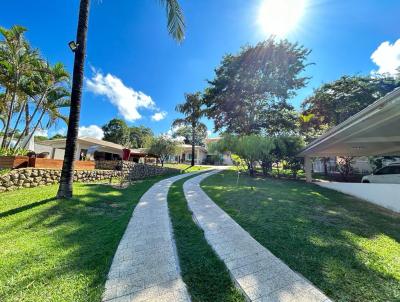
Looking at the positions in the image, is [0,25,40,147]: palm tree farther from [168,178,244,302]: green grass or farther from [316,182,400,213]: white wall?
[316,182,400,213]: white wall

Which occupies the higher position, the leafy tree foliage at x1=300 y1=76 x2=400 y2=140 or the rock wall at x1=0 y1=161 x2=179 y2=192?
the leafy tree foliage at x1=300 y1=76 x2=400 y2=140

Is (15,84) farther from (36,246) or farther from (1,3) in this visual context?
(36,246)

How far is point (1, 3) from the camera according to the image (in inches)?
362

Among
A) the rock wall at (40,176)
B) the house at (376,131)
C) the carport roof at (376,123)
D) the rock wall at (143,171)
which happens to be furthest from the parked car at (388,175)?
the rock wall at (40,176)

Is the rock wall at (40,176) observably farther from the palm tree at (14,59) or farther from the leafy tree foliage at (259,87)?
the leafy tree foliage at (259,87)

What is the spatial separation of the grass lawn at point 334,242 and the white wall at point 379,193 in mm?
665

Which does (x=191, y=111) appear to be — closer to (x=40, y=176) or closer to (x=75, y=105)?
(x=40, y=176)

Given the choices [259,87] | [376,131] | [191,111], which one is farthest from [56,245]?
[191,111]

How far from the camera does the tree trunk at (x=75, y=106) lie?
22.6ft

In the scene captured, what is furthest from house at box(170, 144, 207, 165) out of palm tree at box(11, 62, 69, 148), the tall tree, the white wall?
the white wall

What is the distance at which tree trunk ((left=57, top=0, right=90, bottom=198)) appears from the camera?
22.6 feet

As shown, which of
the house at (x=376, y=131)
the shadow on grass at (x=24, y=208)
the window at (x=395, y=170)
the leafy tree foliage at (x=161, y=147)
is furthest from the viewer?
the leafy tree foliage at (x=161, y=147)

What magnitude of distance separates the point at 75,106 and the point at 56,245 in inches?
190

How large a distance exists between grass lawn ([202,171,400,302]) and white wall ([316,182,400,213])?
0.67 meters
